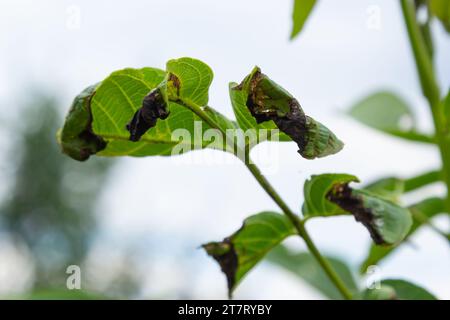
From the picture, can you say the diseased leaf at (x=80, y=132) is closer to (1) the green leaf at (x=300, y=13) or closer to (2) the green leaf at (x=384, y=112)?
(1) the green leaf at (x=300, y=13)

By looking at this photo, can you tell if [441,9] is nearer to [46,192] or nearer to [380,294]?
[380,294]

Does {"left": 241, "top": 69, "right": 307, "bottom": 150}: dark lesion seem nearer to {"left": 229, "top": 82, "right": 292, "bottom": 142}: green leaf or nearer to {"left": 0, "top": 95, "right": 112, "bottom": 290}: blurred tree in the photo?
{"left": 229, "top": 82, "right": 292, "bottom": 142}: green leaf

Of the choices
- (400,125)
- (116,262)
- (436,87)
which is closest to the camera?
(436,87)

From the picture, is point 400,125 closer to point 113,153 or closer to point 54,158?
point 113,153

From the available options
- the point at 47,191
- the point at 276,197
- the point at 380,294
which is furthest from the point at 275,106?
the point at 47,191
